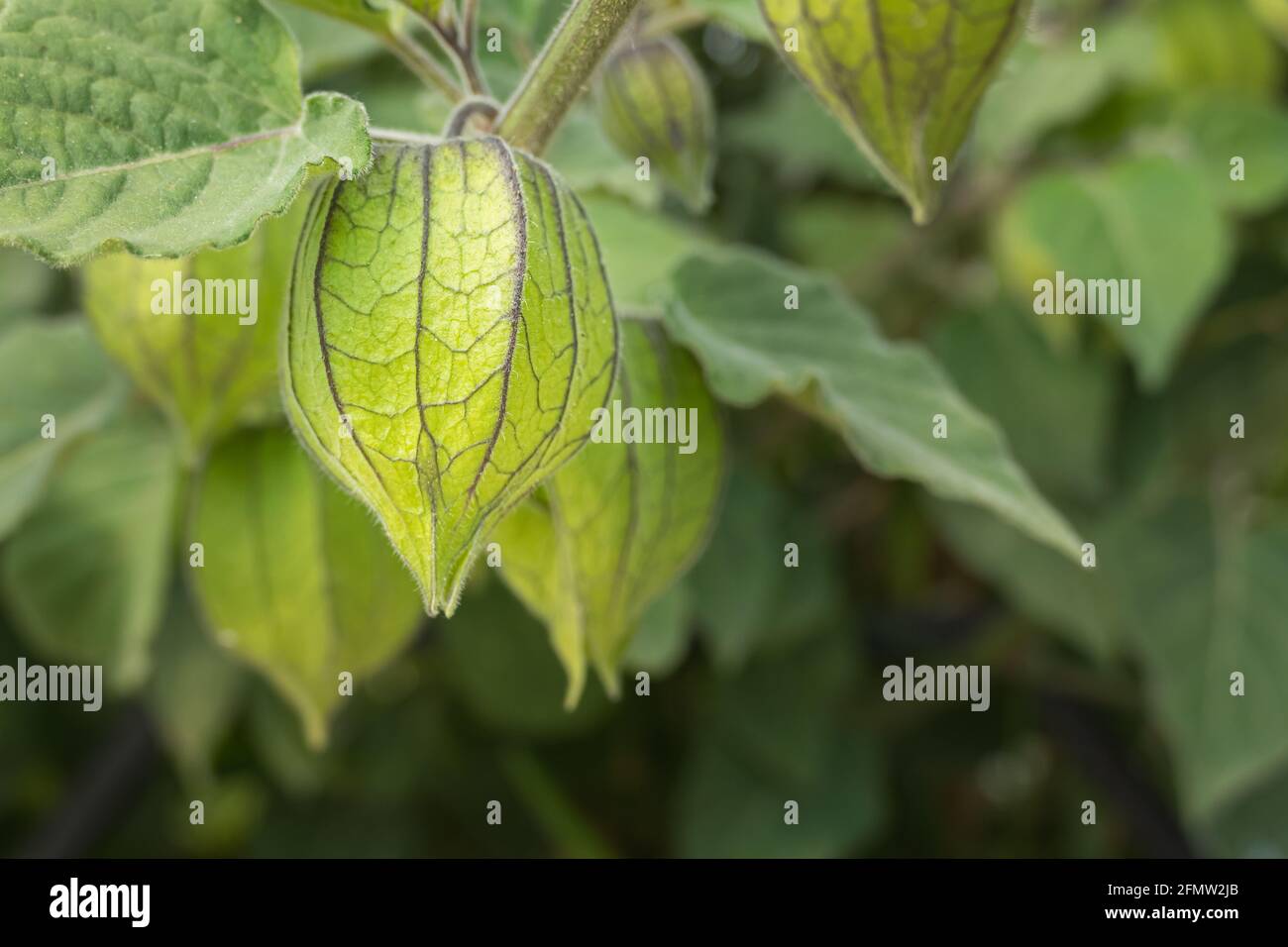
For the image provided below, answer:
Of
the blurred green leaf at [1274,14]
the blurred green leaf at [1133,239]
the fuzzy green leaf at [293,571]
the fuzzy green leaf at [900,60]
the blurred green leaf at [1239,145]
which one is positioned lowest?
the fuzzy green leaf at [293,571]

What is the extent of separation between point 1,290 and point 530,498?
0.64 m

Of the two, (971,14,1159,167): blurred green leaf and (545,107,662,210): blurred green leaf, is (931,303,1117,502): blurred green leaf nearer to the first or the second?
(971,14,1159,167): blurred green leaf

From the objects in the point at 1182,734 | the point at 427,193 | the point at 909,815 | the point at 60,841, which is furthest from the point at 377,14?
the point at 909,815

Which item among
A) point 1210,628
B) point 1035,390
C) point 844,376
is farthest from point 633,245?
point 1210,628

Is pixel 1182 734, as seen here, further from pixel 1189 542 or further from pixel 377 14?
pixel 377 14

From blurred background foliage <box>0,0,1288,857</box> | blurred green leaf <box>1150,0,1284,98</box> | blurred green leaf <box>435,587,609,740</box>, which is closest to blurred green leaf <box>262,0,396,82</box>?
blurred background foliage <box>0,0,1288,857</box>

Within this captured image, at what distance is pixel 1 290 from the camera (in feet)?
2.94

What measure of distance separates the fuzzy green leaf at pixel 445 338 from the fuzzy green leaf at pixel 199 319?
5.0 inches

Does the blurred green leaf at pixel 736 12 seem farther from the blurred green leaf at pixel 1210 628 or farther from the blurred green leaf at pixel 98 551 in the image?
the blurred green leaf at pixel 1210 628

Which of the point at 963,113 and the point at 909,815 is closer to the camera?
the point at 963,113

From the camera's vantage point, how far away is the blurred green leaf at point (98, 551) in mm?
699

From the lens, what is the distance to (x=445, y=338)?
0.33 meters

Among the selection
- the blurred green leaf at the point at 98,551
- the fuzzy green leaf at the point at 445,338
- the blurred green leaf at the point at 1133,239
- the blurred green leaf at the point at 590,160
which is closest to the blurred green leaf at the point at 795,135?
the blurred green leaf at the point at 1133,239

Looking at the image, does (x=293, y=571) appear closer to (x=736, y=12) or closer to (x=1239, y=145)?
(x=736, y=12)
